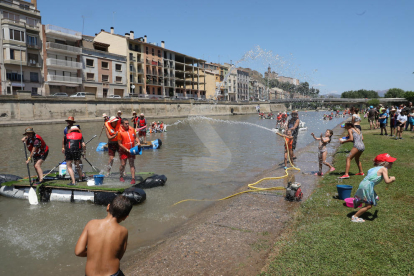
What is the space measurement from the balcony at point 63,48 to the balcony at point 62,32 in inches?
87.7

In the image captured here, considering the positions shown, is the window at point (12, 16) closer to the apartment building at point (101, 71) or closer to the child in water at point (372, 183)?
the apartment building at point (101, 71)

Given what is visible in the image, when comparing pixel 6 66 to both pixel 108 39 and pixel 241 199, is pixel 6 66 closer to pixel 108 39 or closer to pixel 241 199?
pixel 108 39

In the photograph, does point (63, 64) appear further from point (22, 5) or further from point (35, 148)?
point (35, 148)

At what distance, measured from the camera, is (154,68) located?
75.8m

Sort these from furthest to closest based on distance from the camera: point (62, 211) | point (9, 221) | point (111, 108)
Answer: point (111, 108)
point (62, 211)
point (9, 221)

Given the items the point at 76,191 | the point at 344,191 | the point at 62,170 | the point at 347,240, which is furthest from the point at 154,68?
the point at 347,240

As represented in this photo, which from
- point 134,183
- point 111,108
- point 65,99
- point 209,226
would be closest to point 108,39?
point 111,108

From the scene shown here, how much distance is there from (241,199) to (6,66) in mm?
48983

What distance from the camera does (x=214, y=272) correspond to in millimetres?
4453

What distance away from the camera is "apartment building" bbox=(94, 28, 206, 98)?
67631 mm

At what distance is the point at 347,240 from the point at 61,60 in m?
55.9

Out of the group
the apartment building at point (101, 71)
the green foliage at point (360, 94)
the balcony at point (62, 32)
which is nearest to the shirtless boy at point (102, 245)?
the balcony at point (62, 32)

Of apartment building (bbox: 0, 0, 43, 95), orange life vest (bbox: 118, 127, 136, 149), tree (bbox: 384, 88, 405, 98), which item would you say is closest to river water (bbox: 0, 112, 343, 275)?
orange life vest (bbox: 118, 127, 136, 149)

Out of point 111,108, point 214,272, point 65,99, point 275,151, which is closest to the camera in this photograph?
point 214,272
